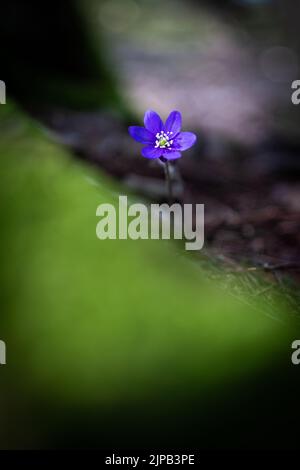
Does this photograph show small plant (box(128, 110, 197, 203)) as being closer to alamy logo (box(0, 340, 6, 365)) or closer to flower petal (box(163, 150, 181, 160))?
flower petal (box(163, 150, 181, 160))

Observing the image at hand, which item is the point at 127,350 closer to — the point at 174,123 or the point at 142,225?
the point at 142,225

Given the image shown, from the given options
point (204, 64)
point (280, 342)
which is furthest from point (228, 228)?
point (204, 64)

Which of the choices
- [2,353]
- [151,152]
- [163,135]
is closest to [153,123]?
[163,135]

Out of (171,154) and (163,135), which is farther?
(163,135)

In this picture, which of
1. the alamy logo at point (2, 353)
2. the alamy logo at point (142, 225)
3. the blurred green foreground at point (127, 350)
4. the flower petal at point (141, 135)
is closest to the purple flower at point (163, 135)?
the flower petal at point (141, 135)

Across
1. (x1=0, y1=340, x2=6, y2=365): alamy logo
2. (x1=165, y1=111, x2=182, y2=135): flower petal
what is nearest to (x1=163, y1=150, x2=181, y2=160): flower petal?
(x1=165, y1=111, x2=182, y2=135): flower petal
